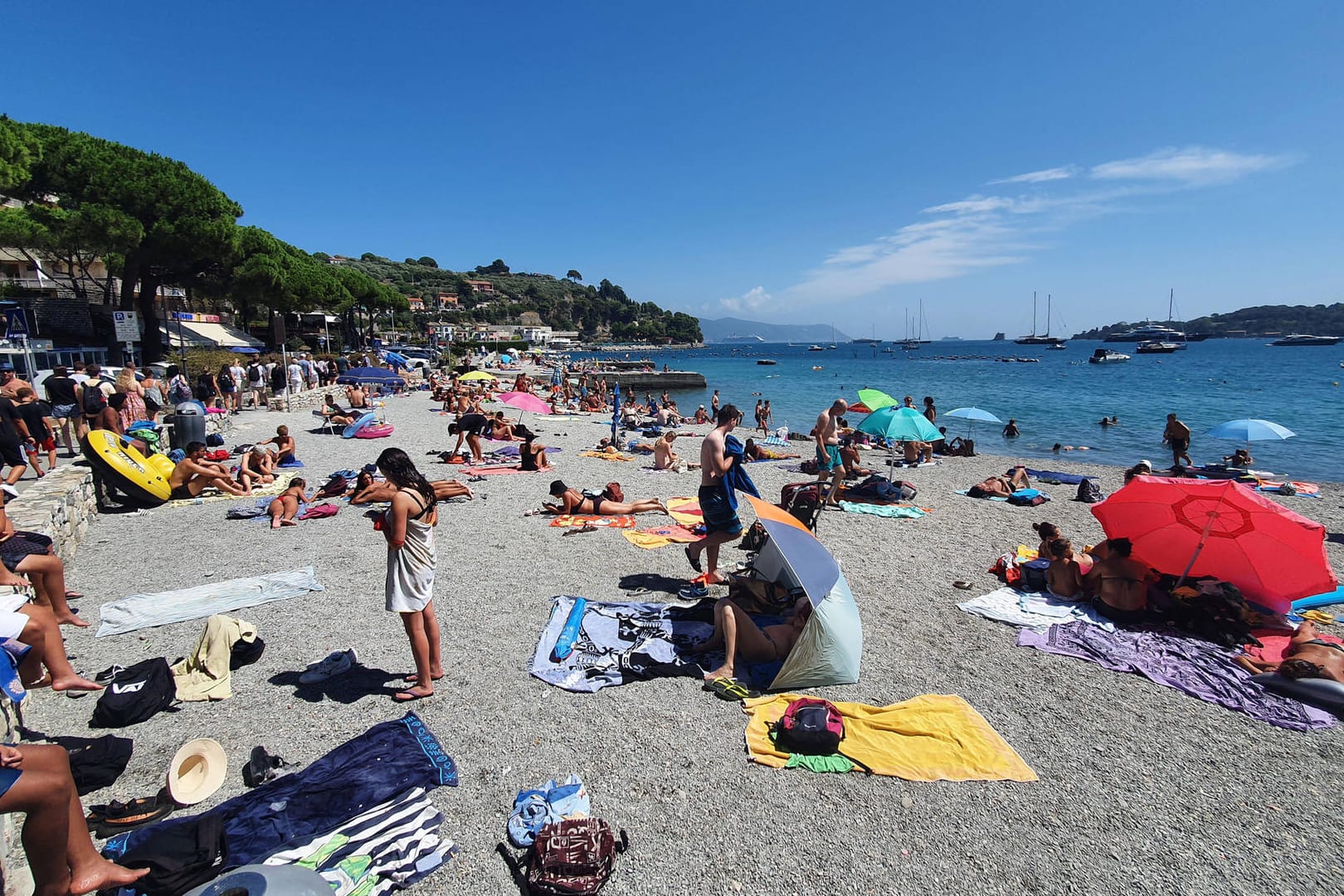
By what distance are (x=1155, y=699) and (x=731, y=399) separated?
4056 cm

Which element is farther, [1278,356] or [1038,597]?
[1278,356]

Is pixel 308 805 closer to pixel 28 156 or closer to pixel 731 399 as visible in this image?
pixel 28 156

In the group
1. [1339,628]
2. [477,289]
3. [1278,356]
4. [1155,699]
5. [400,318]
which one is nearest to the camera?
[1155,699]

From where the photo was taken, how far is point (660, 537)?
8203 mm

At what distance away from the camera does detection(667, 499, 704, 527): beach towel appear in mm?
9027

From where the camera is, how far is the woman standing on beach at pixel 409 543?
3.99 m

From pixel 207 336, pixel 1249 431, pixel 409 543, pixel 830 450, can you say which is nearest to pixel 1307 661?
pixel 830 450

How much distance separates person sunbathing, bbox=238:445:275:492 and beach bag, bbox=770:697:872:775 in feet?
32.3

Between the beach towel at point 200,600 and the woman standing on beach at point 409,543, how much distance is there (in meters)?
2.65

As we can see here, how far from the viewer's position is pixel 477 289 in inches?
6934

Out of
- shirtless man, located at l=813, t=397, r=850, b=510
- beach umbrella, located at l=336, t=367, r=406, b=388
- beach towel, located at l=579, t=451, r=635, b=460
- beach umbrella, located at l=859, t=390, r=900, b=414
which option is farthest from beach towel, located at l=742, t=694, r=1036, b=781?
beach umbrella, located at l=336, t=367, r=406, b=388

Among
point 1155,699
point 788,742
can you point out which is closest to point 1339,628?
point 1155,699

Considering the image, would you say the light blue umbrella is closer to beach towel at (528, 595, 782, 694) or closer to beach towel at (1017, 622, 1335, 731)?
beach towel at (1017, 622, 1335, 731)

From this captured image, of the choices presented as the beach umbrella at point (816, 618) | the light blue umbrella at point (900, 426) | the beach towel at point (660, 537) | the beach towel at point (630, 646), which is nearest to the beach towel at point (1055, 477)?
the light blue umbrella at point (900, 426)
